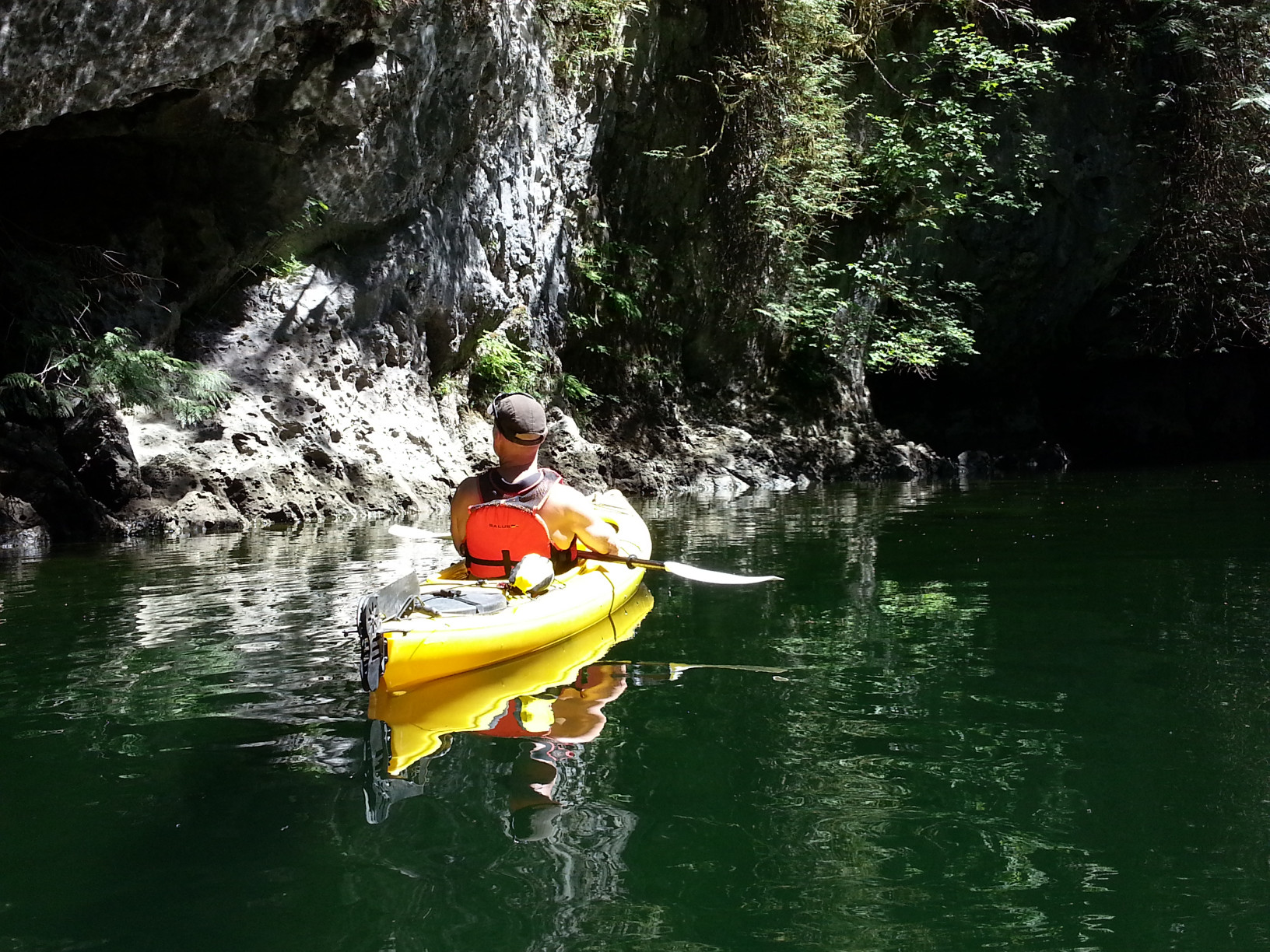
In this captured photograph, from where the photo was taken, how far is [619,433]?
49.9 ft

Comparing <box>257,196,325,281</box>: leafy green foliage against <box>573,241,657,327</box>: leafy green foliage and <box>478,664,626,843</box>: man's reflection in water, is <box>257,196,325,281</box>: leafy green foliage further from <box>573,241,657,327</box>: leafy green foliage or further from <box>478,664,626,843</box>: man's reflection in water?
<box>478,664,626,843</box>: man's reflection in water

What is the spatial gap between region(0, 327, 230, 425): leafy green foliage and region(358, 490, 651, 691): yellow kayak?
4.70 m

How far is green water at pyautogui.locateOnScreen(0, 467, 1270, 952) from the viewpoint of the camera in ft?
6.60

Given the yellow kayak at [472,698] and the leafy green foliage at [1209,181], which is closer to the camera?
the yellow kayak at [472,698]

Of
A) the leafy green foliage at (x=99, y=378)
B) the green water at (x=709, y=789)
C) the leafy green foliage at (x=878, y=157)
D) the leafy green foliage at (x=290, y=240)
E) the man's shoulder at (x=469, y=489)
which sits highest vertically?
the leafy green foliage at (x=878, y=157)

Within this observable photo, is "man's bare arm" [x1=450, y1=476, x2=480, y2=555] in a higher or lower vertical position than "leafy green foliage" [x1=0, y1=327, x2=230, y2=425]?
lower

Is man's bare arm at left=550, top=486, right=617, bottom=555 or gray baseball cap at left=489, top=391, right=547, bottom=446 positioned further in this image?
man's bare arm at left=550, top=486, right=617, bottom=555

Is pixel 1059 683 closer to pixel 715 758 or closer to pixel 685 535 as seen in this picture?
pixel 715 758

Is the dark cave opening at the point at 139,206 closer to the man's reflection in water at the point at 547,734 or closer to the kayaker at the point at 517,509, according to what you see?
the kayaker at the point at 517,509

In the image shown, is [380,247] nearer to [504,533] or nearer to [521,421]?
[521,421]

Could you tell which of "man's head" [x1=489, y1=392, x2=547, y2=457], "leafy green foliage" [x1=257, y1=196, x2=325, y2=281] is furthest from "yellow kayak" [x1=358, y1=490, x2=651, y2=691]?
"leafy green foliage" [x1=257, y1=196, x2=325, y2=281]

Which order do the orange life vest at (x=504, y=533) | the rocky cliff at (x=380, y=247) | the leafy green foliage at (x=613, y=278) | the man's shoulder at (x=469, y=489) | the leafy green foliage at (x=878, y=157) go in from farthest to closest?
1. the leafy green foliage at (x=878, y=157)
2. the leafy green foliage at (x=613, y=278)
3. the rocky cliff at (x=380, y=247)
4. the man's shoulder at (x=469, y=489)
5. the orange life vest at (x=504, y=533)

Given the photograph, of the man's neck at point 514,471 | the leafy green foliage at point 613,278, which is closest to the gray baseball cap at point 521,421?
the man's neck at point 514,471

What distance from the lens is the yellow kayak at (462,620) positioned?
3447 mm
